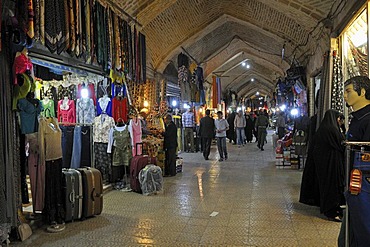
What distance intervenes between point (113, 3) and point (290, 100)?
8.69 metres

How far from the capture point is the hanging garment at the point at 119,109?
688 cm

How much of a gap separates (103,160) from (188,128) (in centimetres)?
641

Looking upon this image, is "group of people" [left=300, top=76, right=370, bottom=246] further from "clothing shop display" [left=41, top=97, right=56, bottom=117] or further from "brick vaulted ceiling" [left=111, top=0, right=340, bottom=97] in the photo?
"clothing shop display" [left=41, top=97, right=56, bottom=117]

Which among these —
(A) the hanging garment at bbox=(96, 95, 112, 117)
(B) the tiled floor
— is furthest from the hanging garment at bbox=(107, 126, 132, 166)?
(B) the tiled floor

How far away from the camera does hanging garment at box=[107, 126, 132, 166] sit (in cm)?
672

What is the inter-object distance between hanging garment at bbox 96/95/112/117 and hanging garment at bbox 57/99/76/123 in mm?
515

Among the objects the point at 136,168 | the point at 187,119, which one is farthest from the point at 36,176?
the point at 187,119

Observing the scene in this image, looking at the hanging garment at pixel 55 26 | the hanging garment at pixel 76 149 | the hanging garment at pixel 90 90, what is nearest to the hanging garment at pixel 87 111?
the hanging garment at pixel 90 90

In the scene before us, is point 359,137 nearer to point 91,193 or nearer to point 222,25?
point 91,193

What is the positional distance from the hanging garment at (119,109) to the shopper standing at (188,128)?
5.72 m

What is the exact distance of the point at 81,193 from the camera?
4770mm

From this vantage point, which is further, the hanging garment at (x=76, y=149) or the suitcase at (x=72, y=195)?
the hanging garment at (x=76, y=149)

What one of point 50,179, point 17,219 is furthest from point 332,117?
point 17,219

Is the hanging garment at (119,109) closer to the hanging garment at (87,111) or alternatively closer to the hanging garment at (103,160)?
the hanging garment at (87,111)
